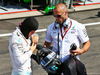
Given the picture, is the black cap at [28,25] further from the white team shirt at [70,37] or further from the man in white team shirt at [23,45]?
the white team shirt at [70,37]

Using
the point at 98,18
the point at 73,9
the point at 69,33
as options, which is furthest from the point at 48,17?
the point at 69,33

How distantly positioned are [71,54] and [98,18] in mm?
Answer: 9313

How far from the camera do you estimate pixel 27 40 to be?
438cm

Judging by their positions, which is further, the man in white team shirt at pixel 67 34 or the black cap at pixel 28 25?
the man in white team shirt at pixel 67 34

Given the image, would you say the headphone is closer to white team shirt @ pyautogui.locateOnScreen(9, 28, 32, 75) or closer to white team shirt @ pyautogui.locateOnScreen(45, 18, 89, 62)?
white team shirt @ pyautogui.locateOnScreen(45, 18, 89, 62)

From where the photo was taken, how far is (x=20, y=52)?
411 centimetres

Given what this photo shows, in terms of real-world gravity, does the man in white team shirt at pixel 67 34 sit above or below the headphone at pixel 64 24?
below

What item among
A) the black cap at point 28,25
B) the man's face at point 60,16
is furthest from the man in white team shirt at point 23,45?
the man's face at point 60,16

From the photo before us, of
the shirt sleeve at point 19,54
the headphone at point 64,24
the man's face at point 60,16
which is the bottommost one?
the shirt sleeve at point 19,54

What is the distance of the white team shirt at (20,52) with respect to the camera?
4.09 meters

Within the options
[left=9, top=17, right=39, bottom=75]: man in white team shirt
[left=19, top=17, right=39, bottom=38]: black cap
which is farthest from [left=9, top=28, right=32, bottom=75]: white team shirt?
[left=19, top=17, right=39, bottom=38]: black cap

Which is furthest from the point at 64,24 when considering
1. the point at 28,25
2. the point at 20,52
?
the point at 20,52

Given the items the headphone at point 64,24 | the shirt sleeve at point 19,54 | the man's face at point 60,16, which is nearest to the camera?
the shirt sleeve at point 19,54

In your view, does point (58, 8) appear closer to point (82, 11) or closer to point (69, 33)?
point (69, 33)
